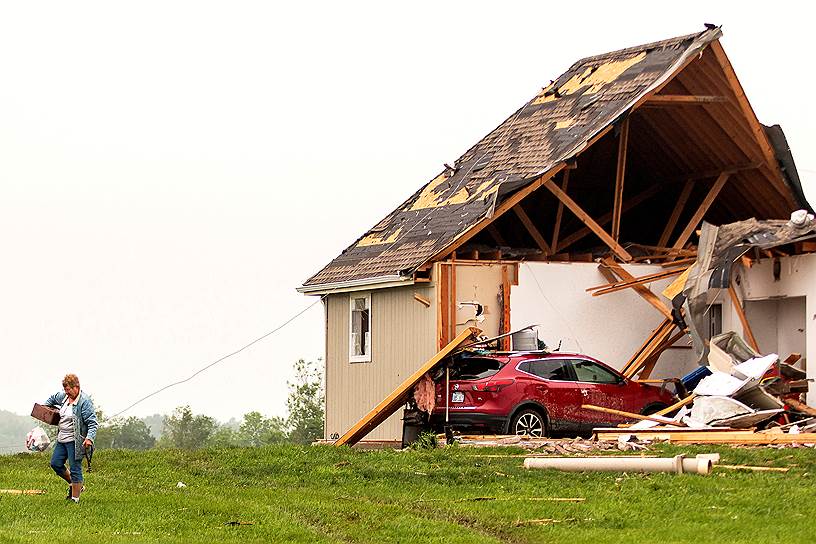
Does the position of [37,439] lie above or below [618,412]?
below

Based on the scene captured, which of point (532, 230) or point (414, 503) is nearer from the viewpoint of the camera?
point (414, 503)

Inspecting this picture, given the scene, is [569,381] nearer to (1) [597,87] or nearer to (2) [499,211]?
(2) [499,211]

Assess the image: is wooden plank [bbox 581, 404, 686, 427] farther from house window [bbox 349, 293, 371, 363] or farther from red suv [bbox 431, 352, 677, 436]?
house window [bbox 349, 293, 371, 363]

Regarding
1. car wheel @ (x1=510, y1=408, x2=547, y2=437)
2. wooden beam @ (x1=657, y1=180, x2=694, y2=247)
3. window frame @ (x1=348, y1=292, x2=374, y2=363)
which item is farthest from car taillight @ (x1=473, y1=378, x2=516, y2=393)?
wooden beam @ (x1=657, y1=180, x2=694, y2=247)

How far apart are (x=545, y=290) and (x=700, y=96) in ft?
16.9

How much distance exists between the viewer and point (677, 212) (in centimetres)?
3428

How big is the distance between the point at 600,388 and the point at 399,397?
3.81 metres

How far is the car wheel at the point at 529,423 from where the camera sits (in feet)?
88.3

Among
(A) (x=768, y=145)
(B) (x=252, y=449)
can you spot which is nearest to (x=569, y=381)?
(B) (x=252, y=449)

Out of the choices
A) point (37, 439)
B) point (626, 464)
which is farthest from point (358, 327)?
point (626, 464)

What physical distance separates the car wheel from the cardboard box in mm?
10992

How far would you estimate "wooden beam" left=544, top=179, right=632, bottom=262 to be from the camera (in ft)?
99.2

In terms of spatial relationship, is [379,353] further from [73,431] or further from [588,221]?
[73,431]

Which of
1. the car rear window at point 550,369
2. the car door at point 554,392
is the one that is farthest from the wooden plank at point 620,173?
the car door at point 554,392
